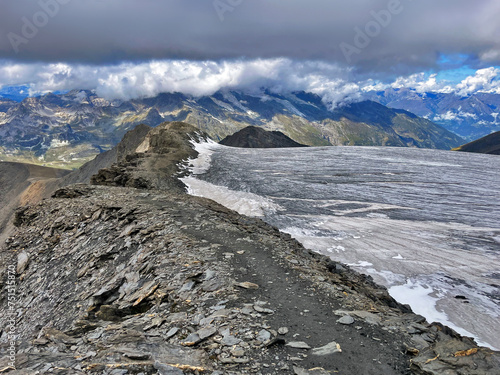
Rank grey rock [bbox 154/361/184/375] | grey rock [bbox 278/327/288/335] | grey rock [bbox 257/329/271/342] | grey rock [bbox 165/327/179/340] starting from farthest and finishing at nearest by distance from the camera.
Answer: grey rock [bbox 165/327/179/340] < grey rock [bbox 278/327/288/335] < grey rock [bbox 257/329/271/342] < grey rock [bbox 154/361/184/375]

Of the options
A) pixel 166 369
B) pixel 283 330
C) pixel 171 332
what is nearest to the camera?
pixel 166 369

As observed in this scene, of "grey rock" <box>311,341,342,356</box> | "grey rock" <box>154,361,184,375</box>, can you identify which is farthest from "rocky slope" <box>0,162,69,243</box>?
"grey rock" <box>311,341,342,356</box>

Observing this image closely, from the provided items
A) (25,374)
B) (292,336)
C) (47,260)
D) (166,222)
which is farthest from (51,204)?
(292,336)

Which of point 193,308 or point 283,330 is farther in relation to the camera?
point 193,308

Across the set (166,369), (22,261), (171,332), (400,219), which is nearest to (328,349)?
(166,369)

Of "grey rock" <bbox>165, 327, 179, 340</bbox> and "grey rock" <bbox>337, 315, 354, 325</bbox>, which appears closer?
"grey rock" <bbox>165, 327, 179, 340</bbox>

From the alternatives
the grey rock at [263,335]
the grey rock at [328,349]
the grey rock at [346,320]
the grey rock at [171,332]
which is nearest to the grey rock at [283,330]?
the grey rock at [263,335]

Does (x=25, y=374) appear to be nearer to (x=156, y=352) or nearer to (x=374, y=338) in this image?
(x=156, y=352)

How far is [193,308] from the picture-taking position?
31.2ft

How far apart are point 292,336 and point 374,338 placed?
220cm

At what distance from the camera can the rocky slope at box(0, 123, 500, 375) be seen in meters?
7.07

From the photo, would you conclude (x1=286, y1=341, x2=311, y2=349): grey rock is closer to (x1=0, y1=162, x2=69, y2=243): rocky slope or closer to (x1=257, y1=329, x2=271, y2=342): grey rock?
(x1=257, y1=329, x2=271, y2=342): grey rock

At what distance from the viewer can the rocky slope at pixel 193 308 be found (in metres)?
7.07

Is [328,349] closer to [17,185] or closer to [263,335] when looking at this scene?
[263,335]
